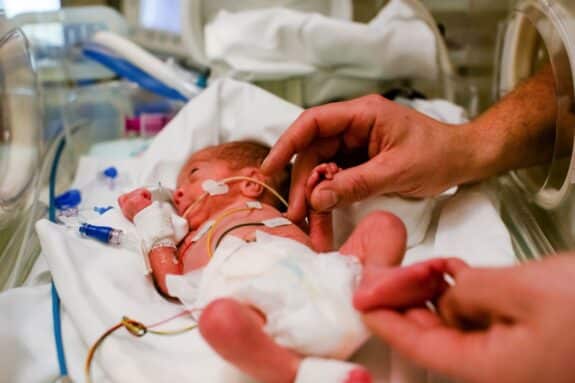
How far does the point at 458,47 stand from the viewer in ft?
6.15

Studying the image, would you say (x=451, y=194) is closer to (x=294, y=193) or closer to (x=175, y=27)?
(x=294, y=193)

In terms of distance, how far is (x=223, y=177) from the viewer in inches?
47.6

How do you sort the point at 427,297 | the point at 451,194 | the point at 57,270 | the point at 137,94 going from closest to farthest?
the point at 427,297 < the point at 57,270 < the point at 451,194 < the point at 137,94

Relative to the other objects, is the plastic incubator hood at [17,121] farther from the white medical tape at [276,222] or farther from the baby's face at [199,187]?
the white medical tape at [276,222]

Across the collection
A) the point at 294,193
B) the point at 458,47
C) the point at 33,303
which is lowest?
the point at 33,303

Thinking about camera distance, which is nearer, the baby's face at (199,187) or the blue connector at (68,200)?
the baby's face at (199,187)

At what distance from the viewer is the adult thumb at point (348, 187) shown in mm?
975

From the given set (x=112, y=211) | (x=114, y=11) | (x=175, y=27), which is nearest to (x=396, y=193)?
(x=112, y=211)

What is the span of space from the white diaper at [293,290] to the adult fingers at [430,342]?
4 cm

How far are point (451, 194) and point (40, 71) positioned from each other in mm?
1159

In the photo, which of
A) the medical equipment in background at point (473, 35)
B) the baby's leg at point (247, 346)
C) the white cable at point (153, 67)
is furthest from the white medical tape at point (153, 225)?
the medical equipment in background at point (473, 35)

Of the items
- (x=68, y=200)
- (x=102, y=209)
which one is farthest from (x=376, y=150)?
(x=68, y=200)

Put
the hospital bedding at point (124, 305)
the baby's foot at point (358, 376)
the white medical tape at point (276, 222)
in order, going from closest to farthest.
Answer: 1. the baby's foot at point (358, 376)
2. the hospital bedding at point (124, 305)
3. the white medical tape at point (276, 222)

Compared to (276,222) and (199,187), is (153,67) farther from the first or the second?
(276,222)
